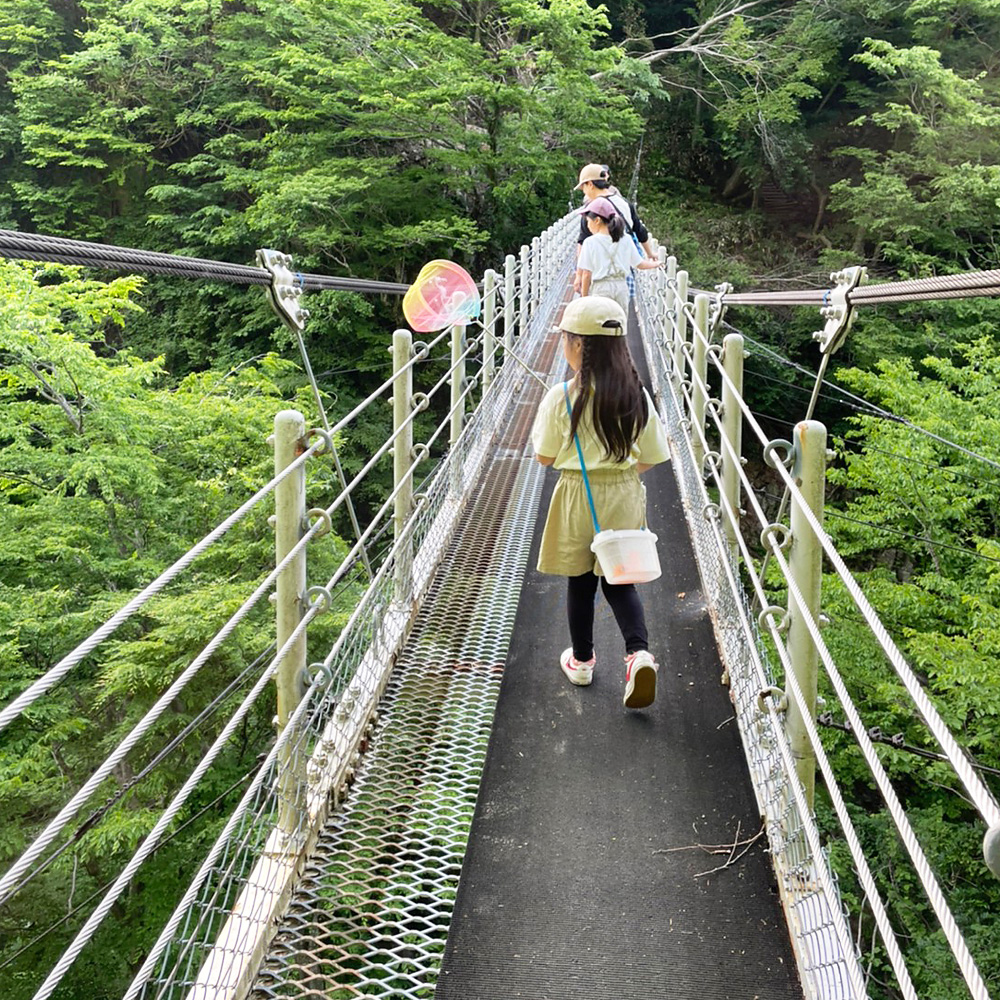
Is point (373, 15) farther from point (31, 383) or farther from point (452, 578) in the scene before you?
point (452, 578)

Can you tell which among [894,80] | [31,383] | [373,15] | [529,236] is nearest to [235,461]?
[31,383]

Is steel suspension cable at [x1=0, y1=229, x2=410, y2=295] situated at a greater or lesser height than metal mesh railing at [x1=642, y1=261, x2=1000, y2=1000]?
Answer: greater

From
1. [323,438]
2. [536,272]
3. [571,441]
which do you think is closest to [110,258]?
[323,438]

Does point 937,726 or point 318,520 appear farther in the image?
point 318,520

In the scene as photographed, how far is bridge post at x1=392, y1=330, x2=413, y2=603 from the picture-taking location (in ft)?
8.58

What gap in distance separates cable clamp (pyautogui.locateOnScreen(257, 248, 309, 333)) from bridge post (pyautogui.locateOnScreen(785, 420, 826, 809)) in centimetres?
121

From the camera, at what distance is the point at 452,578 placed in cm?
310

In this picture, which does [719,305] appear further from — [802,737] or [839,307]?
[802,737]

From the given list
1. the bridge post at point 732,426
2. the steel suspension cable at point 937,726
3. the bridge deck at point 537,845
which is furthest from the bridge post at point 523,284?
the steel suspension cable at point 937,726

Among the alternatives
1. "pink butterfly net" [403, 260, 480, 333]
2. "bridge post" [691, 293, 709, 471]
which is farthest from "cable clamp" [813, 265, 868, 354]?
"pink butterfly net" [403, 260, 480, 333]

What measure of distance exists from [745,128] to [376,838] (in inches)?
684

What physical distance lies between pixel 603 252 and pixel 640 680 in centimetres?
256

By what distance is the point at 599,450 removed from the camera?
86.4 inches

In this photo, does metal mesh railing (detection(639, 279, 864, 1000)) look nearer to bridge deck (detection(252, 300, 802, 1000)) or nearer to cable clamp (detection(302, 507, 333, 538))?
bridge deck (detection(252, 300, 802, 1000))
